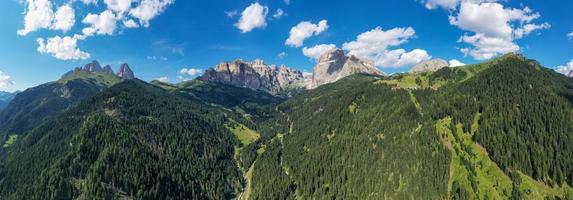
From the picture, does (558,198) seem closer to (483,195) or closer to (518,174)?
(518,174)

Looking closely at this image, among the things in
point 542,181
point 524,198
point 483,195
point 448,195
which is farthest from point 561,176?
point 448,195

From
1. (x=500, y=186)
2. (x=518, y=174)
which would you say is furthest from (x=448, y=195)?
(x=518, y=174)

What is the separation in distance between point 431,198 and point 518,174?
4668 centimetres

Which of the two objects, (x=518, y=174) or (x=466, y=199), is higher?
(x=518, y=174)

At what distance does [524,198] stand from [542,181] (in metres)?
19.9

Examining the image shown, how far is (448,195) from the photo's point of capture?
197 m

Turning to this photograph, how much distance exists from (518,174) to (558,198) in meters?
19.5

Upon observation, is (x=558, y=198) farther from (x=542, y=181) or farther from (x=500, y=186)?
(x=500, y=186)

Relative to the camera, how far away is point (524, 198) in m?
188

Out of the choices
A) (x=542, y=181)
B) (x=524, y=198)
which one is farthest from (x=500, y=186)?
(x=542, y=181)

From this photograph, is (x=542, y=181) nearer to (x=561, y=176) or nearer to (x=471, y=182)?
(x=561, y=176)

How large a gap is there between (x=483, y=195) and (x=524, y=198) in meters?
18.6

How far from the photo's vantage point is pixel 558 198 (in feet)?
619

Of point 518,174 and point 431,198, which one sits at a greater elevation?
point 518,174
